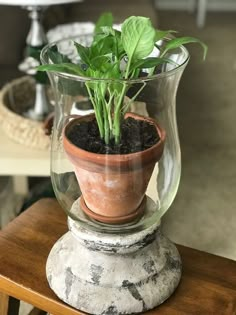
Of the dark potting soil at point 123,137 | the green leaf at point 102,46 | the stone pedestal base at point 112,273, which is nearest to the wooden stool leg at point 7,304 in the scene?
the stone pedestal base at point 112,273

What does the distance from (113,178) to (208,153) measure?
1393 mm

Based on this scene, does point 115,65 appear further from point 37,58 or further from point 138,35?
point 37,58

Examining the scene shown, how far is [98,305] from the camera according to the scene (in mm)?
726

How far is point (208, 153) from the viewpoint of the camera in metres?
2.06

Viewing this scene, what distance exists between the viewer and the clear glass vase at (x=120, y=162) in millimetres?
696

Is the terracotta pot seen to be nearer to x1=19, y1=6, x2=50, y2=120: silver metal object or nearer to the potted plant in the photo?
the potted plant

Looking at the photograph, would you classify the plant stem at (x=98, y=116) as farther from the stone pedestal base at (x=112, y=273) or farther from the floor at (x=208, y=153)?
the floor at (x=208, y=153)

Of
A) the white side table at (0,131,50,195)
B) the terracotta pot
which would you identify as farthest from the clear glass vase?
the white side table at (0,131,50,195)

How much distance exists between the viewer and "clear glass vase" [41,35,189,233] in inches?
27.4

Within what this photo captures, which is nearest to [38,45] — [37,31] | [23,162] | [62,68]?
[37,31]

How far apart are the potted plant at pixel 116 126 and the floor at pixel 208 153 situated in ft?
2.89

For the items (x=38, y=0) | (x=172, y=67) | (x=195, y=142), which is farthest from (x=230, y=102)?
(x=172, y=67)

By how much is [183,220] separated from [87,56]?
1.06 metres

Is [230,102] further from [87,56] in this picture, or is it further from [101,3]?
[87,56]
